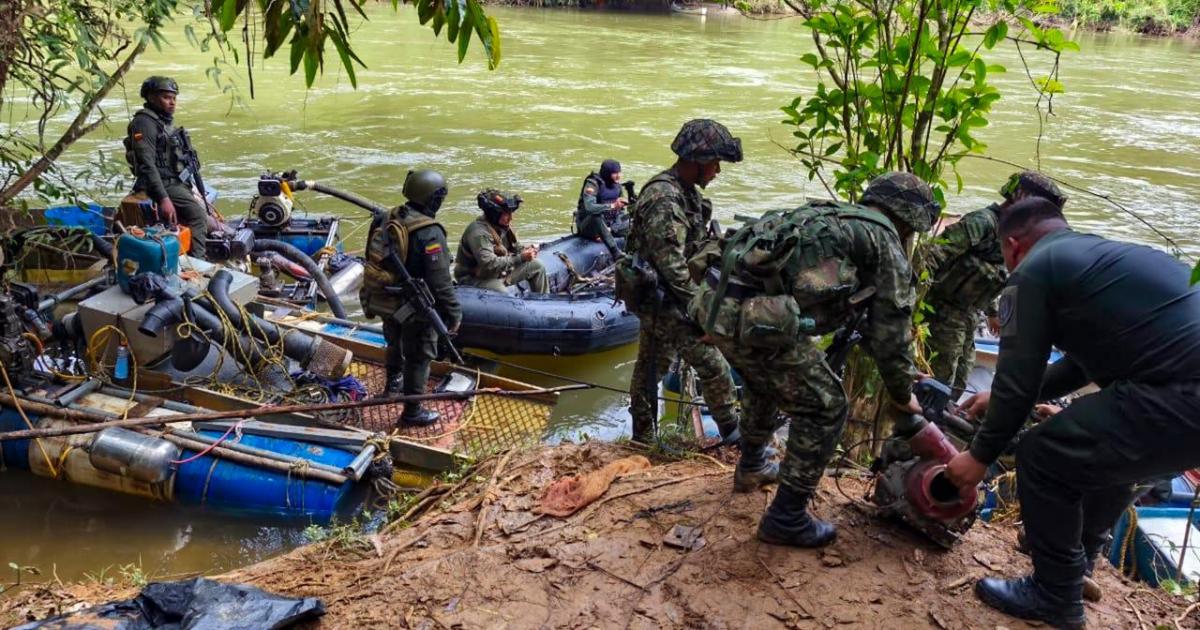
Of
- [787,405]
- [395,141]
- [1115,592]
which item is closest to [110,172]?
[787,405]

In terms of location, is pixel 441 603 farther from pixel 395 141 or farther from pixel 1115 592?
pixel 395 141

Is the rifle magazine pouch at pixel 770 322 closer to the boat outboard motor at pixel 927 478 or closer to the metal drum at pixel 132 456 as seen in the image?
the boat outboard motor at pixel 927 478

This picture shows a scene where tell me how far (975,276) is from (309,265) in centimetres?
616

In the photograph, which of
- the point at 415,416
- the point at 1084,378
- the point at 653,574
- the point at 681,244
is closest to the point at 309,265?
the point at 415,416

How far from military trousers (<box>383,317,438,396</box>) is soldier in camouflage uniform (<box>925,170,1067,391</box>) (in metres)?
3.24

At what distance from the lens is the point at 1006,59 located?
79.2 ft

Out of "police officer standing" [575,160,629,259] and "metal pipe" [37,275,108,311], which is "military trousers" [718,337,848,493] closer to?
"metal pipe" [37,275,108,311]

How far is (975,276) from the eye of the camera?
17.1 ft

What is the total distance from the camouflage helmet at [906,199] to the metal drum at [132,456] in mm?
4388

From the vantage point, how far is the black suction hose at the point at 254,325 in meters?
5.90

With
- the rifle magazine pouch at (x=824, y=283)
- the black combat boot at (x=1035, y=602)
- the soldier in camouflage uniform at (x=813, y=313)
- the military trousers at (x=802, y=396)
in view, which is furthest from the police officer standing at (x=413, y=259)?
the black combat boot at (x=1035, y=602)

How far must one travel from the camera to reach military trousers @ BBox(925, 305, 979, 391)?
541 centimetres

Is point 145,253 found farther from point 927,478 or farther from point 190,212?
point 927,478

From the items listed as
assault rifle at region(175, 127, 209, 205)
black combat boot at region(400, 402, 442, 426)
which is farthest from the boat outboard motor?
assault rifle at region(175, 127, 209, 205)
